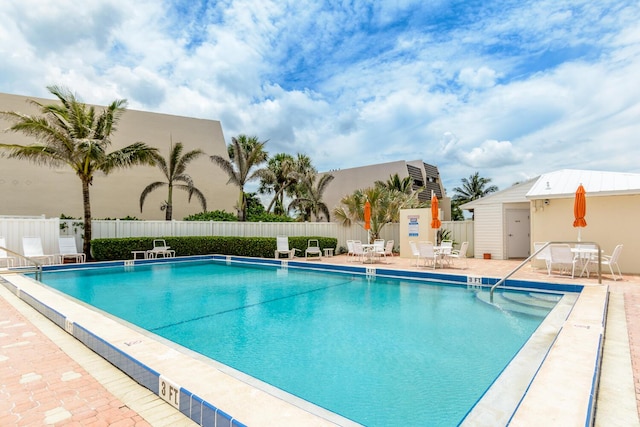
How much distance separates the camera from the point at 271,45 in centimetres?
1377

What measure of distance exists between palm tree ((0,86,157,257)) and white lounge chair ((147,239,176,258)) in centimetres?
252

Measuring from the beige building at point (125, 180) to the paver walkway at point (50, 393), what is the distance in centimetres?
1990

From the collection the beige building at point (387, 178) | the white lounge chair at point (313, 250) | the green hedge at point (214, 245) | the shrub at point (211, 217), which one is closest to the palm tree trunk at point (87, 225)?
the green hedge at point (214, 245)

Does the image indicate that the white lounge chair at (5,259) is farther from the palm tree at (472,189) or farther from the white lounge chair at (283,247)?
the palm tree at (472,189)

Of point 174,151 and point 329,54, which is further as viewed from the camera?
point 174,151

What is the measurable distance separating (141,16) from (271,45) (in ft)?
15.7

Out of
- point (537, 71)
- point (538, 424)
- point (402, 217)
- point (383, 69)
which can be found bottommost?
point (538, 424)

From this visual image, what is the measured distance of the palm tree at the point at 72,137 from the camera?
13769 millimetres

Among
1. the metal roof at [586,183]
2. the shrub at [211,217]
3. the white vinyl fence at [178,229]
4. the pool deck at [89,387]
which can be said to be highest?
the metal roof at [586,183]

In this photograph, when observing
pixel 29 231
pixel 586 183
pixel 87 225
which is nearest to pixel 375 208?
pixel 586 183

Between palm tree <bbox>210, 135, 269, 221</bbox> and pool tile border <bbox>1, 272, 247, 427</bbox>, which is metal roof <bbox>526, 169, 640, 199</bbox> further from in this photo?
palm tree <bbox>210, 135, 269, 221</bbox>

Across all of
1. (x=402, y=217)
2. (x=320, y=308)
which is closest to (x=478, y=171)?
(x=402, y=217)

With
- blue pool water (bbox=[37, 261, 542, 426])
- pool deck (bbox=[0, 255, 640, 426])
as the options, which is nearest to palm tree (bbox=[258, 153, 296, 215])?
blue pool water (bbox=[37, 261, 542, 426])

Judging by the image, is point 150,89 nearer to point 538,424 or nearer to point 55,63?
point 55,63
